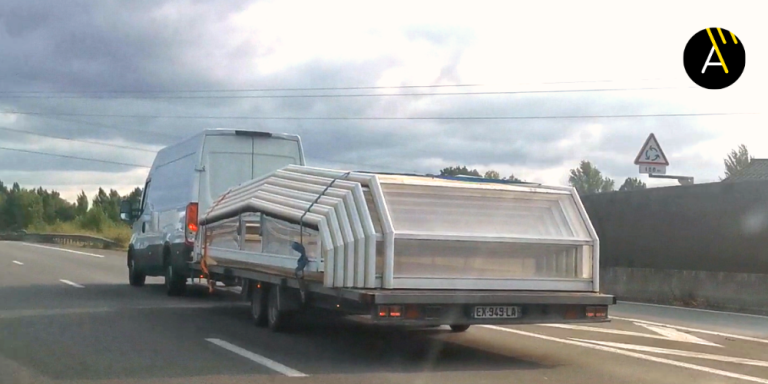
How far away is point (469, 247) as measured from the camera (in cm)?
969

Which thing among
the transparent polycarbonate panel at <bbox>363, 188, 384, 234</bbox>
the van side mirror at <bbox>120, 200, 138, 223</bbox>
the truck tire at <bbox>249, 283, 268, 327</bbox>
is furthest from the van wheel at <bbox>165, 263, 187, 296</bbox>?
the transparent polycarbonate panel at <bbox>363, 188, 384, 234</bbox>

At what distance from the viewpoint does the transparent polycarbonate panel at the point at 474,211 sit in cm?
973

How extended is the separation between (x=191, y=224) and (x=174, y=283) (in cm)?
173

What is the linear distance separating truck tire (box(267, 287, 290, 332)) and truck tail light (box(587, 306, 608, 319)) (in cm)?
378

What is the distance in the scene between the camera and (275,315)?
1128 centimetres

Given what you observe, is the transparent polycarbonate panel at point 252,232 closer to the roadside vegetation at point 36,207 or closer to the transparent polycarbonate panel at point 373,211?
the transparent polycarbonate panel at point 373,211

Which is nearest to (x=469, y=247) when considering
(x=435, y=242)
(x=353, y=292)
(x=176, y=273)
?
(x=435, y=242)

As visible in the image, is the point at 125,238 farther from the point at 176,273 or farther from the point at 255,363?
the point at 255,363

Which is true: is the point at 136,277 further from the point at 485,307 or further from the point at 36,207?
the point at 36,207

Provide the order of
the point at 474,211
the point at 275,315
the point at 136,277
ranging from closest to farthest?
the point at 474,211, the point at 275,315, the point at 136,277

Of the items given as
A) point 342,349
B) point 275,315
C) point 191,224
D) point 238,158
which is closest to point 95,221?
point 191,224

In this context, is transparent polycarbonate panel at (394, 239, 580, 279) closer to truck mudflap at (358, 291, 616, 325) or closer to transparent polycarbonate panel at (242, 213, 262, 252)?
truck mudflap at (358, 291, 616, 325)

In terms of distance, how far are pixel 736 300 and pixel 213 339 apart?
33.6 feet

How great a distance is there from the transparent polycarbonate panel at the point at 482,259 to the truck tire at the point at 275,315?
7.99 feet
